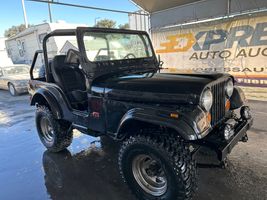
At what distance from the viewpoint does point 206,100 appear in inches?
85.6

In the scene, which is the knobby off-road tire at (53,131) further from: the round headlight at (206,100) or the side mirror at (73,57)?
the round headlight at (206,100)

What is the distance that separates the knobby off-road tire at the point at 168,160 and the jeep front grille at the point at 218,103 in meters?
0.48

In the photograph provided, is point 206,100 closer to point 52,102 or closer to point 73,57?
point 73,57

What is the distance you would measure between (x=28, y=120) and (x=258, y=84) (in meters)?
6.31

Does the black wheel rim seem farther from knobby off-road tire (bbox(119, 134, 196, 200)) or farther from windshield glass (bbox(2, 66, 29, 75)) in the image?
windshield glass (bbox(2, 66, 29, 75))

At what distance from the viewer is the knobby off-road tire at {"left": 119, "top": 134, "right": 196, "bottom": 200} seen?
2.11 m

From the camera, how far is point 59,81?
11.4 feet

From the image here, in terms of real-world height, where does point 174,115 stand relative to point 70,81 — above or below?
below

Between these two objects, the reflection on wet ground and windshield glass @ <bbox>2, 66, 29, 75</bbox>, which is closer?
the reflection on wet ground

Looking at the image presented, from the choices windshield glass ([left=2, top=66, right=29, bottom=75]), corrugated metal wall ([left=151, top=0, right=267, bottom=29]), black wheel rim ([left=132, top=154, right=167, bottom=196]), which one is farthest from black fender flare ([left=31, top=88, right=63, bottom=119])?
windshield glass ([left=2, top=66, right=29, bottom=75])

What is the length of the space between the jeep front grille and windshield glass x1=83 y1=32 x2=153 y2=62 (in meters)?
1.41

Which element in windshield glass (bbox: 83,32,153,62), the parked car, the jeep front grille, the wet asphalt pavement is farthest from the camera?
the parked car

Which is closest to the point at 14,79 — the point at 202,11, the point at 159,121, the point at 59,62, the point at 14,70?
the point at 14,70

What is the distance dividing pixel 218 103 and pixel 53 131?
2.49 m
